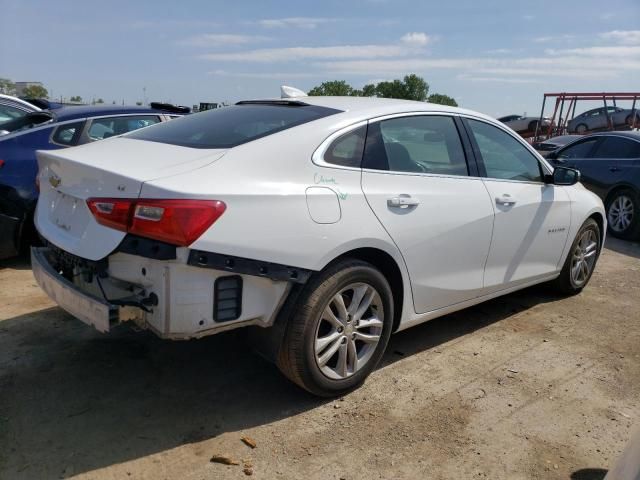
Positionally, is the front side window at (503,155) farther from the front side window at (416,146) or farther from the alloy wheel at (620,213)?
the alloy wheel at (620,213)

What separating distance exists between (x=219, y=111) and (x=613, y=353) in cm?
324

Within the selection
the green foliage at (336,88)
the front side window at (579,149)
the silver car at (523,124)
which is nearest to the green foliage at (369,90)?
the green foliage at (336,88)

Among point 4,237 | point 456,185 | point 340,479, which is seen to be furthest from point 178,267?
point 4,237

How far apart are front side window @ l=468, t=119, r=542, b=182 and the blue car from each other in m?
3.69

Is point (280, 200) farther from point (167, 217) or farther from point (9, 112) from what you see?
point (9, 112)

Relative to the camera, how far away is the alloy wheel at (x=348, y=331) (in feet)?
9.94

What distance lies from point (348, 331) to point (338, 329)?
0.24 ft

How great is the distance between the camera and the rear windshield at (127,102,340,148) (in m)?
3.06

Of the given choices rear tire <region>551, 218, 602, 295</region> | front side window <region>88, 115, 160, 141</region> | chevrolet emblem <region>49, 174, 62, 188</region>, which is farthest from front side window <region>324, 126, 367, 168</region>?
front side window <region>88, 115, 160, 141</region>

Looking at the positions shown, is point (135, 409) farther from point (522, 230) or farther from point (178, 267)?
point (522, 230)

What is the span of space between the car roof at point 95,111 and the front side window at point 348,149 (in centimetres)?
369

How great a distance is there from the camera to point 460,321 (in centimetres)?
451

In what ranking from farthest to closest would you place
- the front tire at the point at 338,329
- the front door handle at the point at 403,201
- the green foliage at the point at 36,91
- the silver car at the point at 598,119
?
the green foliage at the point at 36,91
the silver car at the point at 598,119
the front door handle at the point at 403,201
the front tire at the point at 338,329

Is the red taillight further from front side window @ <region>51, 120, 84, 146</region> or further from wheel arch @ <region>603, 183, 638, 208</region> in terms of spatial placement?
wheel arch @ <region>603, 183, 638, 208</region>
